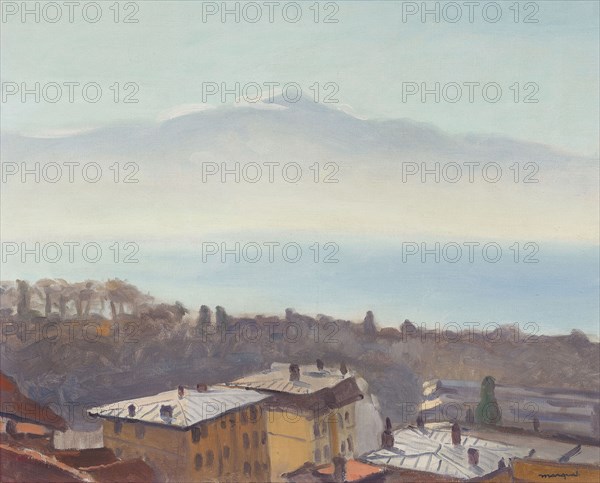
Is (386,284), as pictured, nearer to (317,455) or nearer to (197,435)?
(317,455)

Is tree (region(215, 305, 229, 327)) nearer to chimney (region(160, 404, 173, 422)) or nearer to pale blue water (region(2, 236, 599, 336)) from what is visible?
pale blue water (region(2, 236, 599, 336))

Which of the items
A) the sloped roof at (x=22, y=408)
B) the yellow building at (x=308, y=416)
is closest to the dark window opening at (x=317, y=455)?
the yellow building at (x=308, y=416)

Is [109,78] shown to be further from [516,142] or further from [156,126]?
[516,142]

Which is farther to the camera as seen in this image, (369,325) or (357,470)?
(369,325)

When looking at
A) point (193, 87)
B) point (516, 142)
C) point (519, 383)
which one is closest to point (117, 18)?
point (193, 87)
